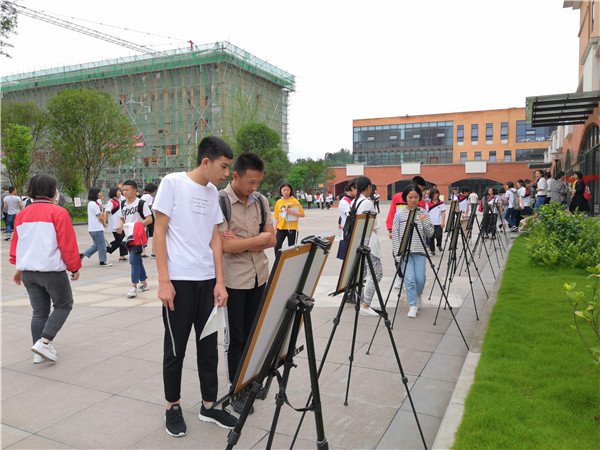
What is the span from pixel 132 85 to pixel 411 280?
6316cm

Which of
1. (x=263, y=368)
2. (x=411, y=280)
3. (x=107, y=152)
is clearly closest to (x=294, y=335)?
(x=263, y=368)

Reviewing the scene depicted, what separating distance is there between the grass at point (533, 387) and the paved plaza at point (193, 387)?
0.55 ft

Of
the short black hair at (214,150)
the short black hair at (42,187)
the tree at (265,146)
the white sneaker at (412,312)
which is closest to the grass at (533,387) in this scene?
the white sneaker at (412,312)

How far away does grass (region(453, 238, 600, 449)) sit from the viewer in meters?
2.92

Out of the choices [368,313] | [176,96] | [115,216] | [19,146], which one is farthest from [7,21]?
[176,96]

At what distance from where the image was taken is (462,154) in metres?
65.2

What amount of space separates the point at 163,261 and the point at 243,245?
0.57 meters

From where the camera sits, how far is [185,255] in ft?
9.94

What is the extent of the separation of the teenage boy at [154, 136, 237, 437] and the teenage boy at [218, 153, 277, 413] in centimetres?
15

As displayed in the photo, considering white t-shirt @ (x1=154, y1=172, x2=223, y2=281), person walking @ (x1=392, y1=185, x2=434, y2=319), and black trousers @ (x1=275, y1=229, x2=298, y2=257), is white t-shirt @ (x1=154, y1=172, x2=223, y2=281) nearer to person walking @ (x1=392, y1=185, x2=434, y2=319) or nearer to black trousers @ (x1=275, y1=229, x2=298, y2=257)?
person walking @ (x1=392, y1=185, x2=434, y2=319)

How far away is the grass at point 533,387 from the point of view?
2.92 meters

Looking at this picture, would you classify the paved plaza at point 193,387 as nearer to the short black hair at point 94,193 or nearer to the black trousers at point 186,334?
the black trousers at point 186,334

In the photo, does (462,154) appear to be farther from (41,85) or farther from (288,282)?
(288,282)

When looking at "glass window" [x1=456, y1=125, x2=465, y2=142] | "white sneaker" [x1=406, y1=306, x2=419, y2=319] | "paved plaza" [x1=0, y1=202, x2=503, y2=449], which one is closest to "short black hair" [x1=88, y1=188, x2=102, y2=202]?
"paved plaza" [x1=0, y1=202, x2=503, y2=449]
